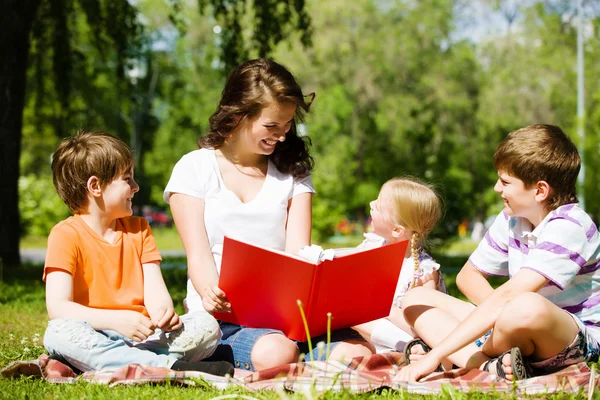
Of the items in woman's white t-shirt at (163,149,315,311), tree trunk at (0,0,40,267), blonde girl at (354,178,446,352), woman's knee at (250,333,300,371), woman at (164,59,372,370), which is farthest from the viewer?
tree trunk at (0,0,40,267)

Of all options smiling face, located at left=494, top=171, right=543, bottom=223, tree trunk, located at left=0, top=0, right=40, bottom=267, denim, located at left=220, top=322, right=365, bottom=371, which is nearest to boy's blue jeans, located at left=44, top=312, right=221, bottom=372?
denim, located at left=220, top=322, right=365, bottom=371

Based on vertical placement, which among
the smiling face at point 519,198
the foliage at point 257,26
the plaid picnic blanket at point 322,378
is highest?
the foliage at point 257,26

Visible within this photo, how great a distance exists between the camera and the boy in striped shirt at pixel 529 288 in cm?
292

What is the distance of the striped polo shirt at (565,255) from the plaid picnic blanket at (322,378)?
302mm

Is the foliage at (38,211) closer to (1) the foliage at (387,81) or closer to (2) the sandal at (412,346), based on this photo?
(1) the foliage at (387,81)

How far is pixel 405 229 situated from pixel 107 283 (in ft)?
5.10

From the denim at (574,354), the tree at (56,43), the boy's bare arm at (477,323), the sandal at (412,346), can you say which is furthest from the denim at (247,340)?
the tree at (56,43)

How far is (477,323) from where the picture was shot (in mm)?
2939

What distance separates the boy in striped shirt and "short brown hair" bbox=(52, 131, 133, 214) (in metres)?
1.52

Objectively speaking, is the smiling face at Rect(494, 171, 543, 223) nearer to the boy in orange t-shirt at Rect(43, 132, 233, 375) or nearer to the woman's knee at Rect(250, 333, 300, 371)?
the woman's knee at Rect(250, 333, 300, 371)

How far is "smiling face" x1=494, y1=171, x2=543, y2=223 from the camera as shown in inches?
130

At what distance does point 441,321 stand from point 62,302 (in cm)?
166

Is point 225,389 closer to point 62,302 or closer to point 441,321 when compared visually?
point 62,302

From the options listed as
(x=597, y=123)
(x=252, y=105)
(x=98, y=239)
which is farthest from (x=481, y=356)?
(x=597, y=123)
